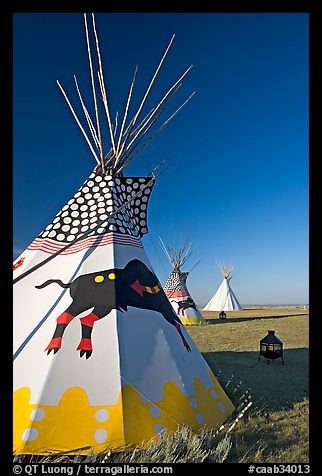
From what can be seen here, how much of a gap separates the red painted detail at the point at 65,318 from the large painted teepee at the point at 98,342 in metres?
0.01

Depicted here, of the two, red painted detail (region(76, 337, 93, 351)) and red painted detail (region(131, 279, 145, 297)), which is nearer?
red painted detail (region(76, 337, 93, 351))

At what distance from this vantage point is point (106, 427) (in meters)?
2.76

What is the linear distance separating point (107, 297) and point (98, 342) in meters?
0.52

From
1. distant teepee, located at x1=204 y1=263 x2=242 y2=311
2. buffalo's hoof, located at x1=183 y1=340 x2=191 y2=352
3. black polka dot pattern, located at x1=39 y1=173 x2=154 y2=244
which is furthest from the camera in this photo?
distant teepee, located at x1=204 y1=263 x2=242 y2=311

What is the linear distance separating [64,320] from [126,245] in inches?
50.7

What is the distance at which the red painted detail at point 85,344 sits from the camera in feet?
10.3

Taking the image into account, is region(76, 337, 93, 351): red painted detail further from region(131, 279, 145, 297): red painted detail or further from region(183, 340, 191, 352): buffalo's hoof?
region(183, 340, 191, 352): buffalo's hoof

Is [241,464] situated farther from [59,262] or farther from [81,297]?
[59,262]

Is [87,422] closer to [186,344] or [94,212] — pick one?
[186,344]

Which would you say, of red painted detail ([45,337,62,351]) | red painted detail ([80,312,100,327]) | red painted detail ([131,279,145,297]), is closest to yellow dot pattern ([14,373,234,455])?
red painted detail ([45,337,62,351])

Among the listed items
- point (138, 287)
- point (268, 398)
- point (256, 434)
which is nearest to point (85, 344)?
point (138, 287)

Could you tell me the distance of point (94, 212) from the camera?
423 centimetres

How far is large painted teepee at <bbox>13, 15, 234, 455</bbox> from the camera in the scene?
2.78 m

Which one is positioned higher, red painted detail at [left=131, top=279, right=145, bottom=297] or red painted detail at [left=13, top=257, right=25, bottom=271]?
red painted detail at [left=13, top=257, right=25, bottom=271]
